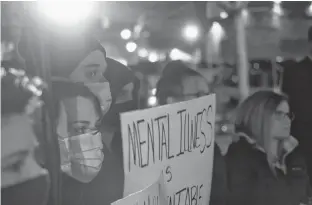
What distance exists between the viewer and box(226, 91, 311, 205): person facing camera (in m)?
1.39

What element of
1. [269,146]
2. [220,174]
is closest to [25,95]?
[220,174]

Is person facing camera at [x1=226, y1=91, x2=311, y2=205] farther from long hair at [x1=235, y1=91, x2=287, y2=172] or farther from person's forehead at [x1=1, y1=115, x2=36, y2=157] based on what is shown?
person's forehead at [x1=1, y1=115, x2=36, y2=157]

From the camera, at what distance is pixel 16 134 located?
0.85 meters

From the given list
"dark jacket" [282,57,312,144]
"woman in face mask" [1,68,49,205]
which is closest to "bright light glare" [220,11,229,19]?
"dark jacket" [282,57,312,144]

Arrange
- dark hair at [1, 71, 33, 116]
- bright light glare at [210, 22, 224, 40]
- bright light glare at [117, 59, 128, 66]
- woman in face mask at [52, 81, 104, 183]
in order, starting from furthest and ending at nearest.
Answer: bright light glare at [210, 22, 224, 40] → bright light glare at [117, 59, 128, 66] → woman in face mask at [52, 81, 104, 183] → dark hair at [1, 71, 33, 116]

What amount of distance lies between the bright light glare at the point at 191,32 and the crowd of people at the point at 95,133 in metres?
0.09

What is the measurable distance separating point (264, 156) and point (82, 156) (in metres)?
0.73

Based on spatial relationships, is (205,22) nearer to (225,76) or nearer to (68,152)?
(225,76)

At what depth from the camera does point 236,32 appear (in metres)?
1.36

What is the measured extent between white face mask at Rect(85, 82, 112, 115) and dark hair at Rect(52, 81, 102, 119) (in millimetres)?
18

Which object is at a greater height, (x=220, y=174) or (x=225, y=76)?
(x=225, y=76)

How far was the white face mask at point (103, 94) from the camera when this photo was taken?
1007 mm

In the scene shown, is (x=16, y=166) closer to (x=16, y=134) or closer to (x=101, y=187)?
(x=16, y=134)

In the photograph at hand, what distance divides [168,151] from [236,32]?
1.57 feet
